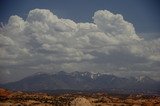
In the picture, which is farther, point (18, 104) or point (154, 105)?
point (154, 105)

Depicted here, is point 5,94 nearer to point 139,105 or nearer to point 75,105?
point 139,105

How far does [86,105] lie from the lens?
83062 mm

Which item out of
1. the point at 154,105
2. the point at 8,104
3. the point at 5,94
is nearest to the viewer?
the point at 8,104

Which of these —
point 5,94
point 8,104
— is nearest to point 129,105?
point 8,104

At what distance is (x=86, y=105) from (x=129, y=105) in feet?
129

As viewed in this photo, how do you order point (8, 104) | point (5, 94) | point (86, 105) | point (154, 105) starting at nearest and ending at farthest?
1. point (86, 105)
2. point (8, 104)
3. point (154, 105)
4. point (5, 94)

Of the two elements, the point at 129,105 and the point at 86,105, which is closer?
the point at 86,105

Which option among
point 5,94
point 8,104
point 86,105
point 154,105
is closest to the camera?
point 86,105

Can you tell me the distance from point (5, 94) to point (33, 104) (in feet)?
120

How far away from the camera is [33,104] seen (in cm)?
11138

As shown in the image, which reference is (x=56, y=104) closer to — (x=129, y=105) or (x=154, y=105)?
(x=129, y=105)

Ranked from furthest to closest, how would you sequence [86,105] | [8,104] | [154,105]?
1. [154,105]
2. [8,104]
3. [86,105]

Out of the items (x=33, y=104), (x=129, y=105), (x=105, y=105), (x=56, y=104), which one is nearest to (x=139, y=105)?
(x=129, y=105)

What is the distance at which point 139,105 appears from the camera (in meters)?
119
